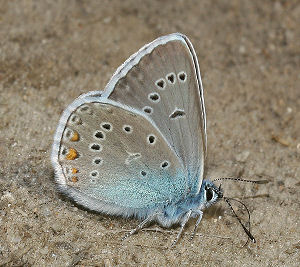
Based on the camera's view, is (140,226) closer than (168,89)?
No

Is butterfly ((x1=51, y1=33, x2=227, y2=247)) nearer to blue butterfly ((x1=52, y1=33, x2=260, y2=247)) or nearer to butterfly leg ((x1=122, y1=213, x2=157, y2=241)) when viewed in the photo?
blue butterfly ((x1=52, y1=33, x2=260, y2=247))

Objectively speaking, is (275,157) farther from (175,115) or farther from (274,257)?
(175,115)

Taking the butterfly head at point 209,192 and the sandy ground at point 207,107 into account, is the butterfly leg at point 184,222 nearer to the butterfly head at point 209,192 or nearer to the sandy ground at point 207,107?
the sandy ground at point 207,107

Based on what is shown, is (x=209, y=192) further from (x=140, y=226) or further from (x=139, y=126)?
(x=139, y=126)

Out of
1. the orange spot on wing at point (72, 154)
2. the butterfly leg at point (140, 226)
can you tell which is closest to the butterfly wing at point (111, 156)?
the orange spot on wing at point (72, 154)

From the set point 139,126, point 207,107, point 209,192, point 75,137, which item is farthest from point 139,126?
point 207,107
